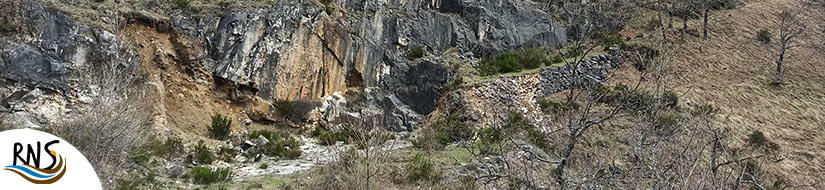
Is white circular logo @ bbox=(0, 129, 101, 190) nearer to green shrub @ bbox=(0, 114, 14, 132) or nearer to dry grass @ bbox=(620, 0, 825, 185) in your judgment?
green shrub @ bbox=(0, 114, 14, 132)

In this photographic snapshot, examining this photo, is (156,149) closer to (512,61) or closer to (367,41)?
(367,41)

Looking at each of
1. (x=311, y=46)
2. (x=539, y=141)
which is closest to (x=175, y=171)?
(x=311, y=46)

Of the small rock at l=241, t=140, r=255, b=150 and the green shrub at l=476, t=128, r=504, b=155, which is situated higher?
the green shrub at l=476, t=128, r=504, b=155

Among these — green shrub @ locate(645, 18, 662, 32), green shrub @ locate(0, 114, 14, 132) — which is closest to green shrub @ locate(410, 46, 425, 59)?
green shrub @ locate(0, 114, 14, 132)

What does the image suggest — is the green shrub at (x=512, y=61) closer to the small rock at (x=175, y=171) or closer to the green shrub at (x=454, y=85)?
the green shrub at (x=454, y=85)

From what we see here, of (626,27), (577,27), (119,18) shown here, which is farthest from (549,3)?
(119,18)

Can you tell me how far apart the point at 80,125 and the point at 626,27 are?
2277 centimetres

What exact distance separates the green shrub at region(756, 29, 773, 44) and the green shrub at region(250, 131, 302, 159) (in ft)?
74.3

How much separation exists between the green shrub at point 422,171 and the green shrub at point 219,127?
5302 mm

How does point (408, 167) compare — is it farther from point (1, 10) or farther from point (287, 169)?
point (1, 10)

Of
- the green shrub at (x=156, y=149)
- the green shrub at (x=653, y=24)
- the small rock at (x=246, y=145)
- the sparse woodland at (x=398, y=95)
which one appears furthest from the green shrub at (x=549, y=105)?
the green shrub at (x=156, y=149)

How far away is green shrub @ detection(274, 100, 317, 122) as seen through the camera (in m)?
15.4

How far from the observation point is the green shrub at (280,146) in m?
13.4

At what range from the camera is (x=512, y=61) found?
1961cm
